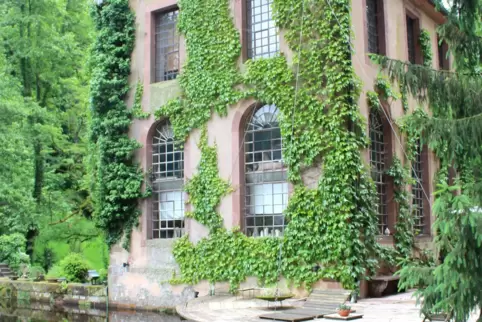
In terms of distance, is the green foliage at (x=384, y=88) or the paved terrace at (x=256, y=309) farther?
the green foliage at (x=384, y=88)

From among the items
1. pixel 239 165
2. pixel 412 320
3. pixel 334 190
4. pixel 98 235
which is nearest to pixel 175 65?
pixel 239 165

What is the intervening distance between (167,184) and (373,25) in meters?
7.73

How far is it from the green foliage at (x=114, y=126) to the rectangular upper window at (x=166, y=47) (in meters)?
0.93

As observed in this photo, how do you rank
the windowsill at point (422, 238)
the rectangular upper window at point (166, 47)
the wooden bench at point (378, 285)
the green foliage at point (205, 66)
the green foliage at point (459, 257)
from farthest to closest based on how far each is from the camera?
the rectangular upper window at point (166, 47)
the windowsill at point (422, 238)
the green foliage at point (205, 66)
the wooden bench at point (378, 285)
the green foliage at point (459, 257)

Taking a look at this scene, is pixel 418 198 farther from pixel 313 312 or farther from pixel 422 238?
pixel 313 312

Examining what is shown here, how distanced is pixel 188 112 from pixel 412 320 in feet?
30.9

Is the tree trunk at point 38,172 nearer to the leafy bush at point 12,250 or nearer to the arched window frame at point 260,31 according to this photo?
the leafy bush at point 12,250

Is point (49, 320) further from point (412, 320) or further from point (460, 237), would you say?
point (460, 237)

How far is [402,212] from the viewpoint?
17344 millimetres

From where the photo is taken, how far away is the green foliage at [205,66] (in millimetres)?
17484

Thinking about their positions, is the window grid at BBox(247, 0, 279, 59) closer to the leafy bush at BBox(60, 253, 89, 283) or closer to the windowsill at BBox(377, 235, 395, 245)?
the windowsill at BBox(377, 235, 395, 245)

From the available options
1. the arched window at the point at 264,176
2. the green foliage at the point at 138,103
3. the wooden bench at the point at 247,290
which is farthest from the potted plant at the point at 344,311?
the green foliage at the point at 138,103

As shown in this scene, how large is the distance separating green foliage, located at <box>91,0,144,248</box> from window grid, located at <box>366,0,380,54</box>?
753 centimetres

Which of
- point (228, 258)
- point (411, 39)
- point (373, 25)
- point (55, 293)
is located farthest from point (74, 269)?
point (411, 39)
